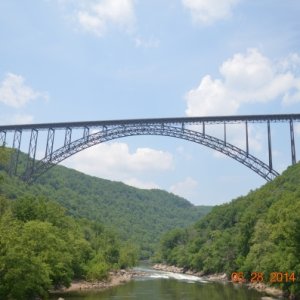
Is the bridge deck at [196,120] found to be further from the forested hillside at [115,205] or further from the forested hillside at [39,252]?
the forested hillside at [115,205]

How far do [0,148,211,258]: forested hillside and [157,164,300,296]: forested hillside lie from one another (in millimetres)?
39456

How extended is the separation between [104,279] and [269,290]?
18.0 m

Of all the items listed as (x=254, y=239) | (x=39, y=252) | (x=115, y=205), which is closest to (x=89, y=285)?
(x=39, y=252)

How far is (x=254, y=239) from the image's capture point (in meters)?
46.3

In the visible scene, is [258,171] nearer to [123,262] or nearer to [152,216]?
[123,262]

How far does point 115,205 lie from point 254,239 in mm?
121856

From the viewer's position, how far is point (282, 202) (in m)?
44.0

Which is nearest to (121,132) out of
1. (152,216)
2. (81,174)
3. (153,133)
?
(153,133)

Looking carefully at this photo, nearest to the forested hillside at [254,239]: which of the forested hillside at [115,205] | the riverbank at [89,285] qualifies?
the riverbank at [89,285]
